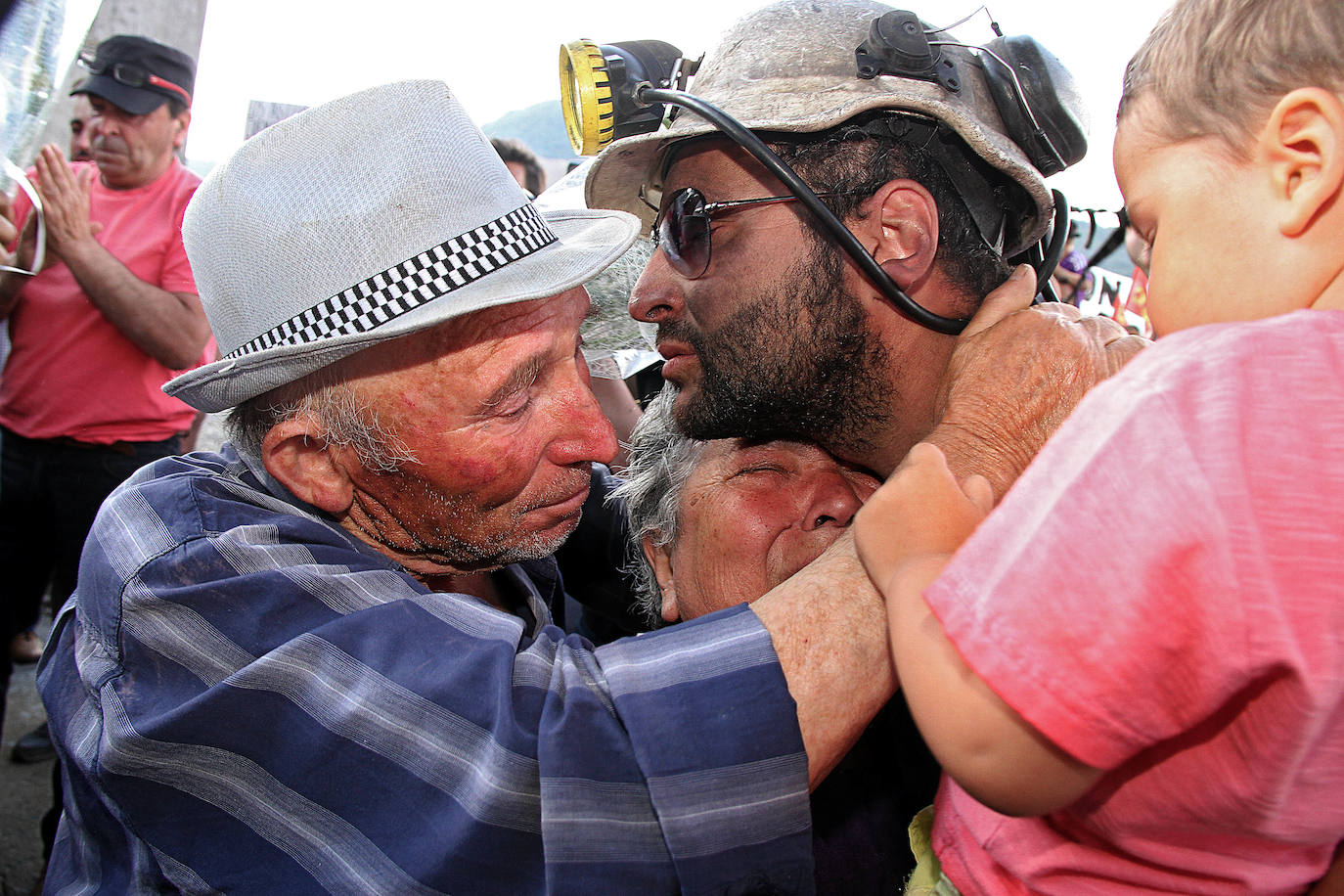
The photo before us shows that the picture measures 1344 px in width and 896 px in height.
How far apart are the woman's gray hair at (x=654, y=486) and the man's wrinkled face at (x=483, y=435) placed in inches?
18.4

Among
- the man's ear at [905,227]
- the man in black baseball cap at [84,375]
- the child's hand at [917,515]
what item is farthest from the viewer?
the man in black baseball cap at [84,375]

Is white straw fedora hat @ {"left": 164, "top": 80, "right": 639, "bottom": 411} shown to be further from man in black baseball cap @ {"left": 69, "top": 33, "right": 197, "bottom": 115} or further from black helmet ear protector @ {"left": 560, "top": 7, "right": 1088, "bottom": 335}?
man in black baseball cap @ {"left": 69, "top": 33, "right": 197, "bottom": 115}

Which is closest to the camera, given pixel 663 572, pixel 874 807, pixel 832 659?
pixel 832 659

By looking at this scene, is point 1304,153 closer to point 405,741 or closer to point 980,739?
point 980,739

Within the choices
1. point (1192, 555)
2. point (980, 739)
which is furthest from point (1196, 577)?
point (980, 739)

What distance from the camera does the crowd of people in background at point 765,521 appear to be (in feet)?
2.87

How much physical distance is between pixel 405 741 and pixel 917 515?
2.49 feet

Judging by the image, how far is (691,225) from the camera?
205cm

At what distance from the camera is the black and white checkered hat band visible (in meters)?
1.55

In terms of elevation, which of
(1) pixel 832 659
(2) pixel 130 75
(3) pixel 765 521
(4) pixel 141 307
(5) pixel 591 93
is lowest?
(4) pixel 141 307

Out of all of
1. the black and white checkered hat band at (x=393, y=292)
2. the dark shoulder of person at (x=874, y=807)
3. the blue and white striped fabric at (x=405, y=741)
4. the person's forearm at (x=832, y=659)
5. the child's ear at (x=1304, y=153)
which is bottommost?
the dark shoulder of person at (x=874, y=807)

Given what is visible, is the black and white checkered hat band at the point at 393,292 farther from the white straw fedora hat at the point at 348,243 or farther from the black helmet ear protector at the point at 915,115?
the black helmet ear protector at the point at 915,115

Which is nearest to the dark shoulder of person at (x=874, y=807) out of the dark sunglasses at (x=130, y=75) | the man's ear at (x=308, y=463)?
the man's ear at (x=308, y=463)

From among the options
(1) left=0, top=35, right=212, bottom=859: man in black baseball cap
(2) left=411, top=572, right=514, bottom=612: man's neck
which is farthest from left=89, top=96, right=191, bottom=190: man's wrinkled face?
(2) left=411, top=572, right=514, bottom=612: man's neck
